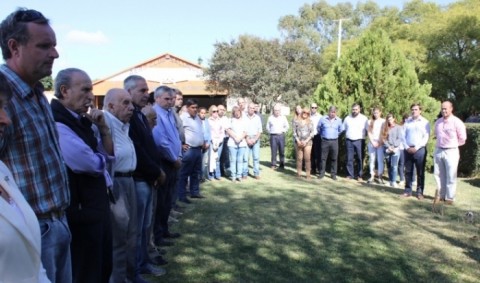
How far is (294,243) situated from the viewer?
607 centimetres

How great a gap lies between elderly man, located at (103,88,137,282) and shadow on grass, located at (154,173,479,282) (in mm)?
988

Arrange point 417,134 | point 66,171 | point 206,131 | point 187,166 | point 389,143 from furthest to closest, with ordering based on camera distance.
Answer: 1. point 389,143
2. point 206,131
3. point 417,134
4. point 187,166
5. point 66,171

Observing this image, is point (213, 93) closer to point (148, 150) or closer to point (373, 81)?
point (373, 81)

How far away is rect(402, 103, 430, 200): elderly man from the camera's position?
9164mm

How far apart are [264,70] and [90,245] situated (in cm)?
3493

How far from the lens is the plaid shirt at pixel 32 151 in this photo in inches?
87.0

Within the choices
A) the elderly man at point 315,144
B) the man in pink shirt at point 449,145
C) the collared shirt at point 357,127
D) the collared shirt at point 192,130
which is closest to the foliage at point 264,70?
the elderly man at point 315,144

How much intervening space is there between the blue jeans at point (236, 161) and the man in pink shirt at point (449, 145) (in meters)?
4.72

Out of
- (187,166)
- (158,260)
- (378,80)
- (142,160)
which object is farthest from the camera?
(378,80)

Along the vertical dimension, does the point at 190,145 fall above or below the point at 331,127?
below

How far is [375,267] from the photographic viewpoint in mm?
5113

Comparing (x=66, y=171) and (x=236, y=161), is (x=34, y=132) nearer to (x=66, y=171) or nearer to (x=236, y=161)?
(x=66, y=171)

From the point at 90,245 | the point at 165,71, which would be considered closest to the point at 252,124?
the point at 90,245

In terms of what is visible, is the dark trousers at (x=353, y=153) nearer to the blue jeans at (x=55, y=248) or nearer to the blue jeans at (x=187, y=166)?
the blue jeans at (x=187, y=166)
